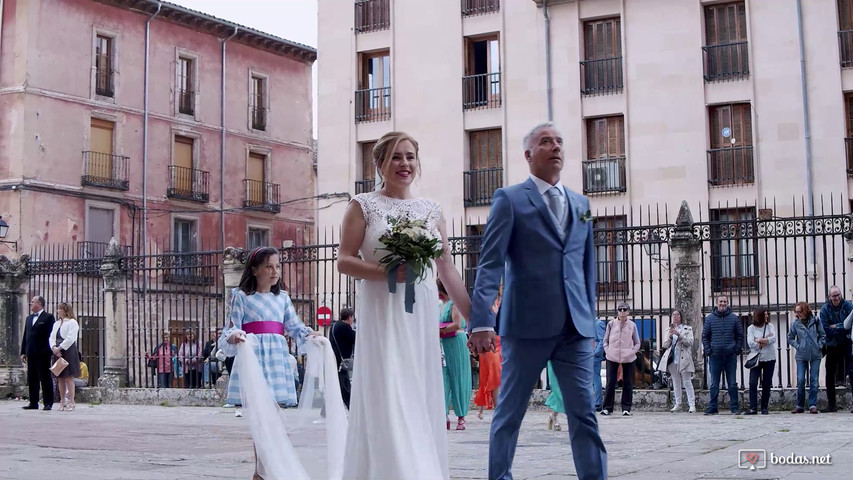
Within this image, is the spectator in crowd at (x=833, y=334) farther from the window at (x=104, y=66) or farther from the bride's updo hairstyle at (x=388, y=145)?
the window at (x=104, y=66)

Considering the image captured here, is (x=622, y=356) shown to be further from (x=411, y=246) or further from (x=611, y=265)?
(x=411, y=246)

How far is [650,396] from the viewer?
17.8 meters

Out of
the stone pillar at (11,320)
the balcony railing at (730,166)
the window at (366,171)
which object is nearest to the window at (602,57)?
the balcony railing at (730,166)

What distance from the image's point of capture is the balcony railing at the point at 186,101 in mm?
39125

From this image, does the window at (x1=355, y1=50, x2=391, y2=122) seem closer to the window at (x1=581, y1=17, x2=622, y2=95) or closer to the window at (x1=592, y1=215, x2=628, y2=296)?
the window at (x1=581, y1=17, x2=622, y2=95)

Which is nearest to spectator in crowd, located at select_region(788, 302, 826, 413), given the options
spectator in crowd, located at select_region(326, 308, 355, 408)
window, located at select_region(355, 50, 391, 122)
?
spectator in crowd, located at select_region(326, 308, 355, 408)

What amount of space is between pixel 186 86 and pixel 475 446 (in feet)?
100

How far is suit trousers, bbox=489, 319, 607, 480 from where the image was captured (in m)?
5.97

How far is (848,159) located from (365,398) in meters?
23.4

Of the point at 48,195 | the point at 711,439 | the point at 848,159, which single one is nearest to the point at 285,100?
the point at 48,195

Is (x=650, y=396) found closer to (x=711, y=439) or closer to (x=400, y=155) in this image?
(x=711, y=439)

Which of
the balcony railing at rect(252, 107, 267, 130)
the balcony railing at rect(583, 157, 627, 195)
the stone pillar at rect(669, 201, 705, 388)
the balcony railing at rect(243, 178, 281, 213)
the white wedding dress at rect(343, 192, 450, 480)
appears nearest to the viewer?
the white wedding dress at rect(343, 192, 450, 480)

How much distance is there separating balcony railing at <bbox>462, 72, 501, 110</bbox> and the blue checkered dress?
23862mm

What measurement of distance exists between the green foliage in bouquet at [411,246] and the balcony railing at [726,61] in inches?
931
